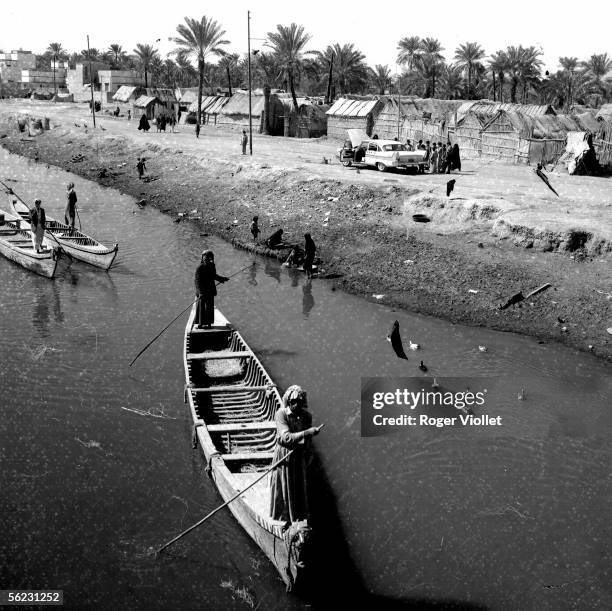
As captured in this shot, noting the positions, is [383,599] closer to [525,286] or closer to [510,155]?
[525,286]

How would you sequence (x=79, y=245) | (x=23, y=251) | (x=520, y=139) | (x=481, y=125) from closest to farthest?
(x=23, y=251) → (x=79, y=245) → (x=520, y=139) → (x=481, y=125)

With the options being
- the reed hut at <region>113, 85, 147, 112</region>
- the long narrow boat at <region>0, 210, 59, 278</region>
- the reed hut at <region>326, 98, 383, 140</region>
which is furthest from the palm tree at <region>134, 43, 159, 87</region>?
the long narrow boat at <region>0, 210, 59, 278</region>

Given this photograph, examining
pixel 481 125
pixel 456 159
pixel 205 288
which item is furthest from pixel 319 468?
pixel 481 125

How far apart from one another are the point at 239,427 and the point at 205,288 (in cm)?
447

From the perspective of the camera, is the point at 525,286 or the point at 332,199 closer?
the point at 525,286

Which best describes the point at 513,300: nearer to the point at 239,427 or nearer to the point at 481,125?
the point at 239,427

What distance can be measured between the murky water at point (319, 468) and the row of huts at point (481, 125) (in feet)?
63.6

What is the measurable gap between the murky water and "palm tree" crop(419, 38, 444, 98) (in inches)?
2018

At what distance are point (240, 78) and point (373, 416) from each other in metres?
90.0

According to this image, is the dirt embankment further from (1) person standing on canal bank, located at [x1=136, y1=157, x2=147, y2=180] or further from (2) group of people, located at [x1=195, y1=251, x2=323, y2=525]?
(2) group of people, located at [x1=195, y1=251, x2=323, y2=525]

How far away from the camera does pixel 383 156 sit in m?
31.4

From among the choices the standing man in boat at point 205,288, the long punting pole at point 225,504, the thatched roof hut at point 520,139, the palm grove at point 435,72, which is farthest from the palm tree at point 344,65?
the long punting pole at point 225,504

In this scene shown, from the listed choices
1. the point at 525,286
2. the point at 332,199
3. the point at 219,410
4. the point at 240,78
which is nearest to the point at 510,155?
the point at 332,199

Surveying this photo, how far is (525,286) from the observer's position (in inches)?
726
